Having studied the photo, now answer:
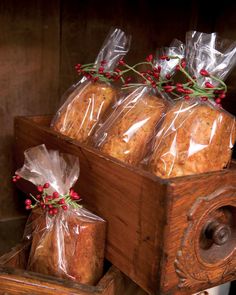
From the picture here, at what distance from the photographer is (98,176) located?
819mm

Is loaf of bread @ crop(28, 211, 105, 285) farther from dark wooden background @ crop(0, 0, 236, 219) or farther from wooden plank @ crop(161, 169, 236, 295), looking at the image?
dark wooden background @ crop(0, 0, 236, 219)

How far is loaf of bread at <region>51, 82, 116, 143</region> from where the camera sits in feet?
3.29

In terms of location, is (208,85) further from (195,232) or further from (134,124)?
(195,232)

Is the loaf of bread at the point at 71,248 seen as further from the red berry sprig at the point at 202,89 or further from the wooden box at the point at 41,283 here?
the red berry sprig at the point at 202,89

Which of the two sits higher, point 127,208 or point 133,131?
point 133,131

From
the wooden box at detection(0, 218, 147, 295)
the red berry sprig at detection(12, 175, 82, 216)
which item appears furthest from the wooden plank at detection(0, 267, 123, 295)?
the red berry sprig at detection(12, 175, 82, 216)

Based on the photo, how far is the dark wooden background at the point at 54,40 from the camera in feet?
3.80

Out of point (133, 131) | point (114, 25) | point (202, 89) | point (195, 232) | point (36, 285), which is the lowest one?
point (36, 285)

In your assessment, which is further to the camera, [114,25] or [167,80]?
[114,25]

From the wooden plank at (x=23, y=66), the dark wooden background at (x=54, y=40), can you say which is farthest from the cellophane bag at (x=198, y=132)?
the wooden plank at (x=23, y=66)

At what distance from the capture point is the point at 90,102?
102 centimetres

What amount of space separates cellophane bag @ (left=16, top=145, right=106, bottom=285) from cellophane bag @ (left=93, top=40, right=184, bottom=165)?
0.10 m

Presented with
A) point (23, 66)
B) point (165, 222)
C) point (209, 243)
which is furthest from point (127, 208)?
point (23, 66)

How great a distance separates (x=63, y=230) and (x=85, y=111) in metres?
0.33
